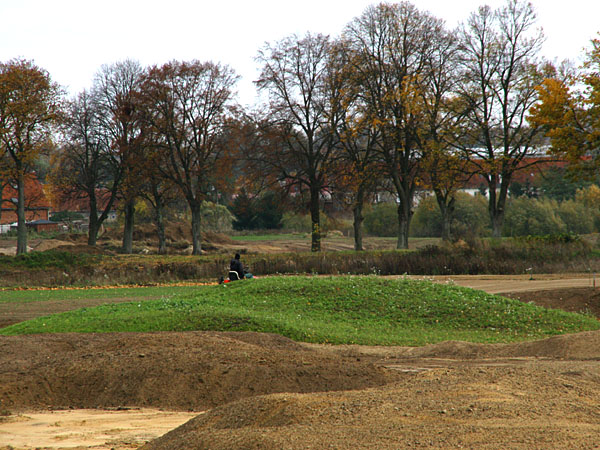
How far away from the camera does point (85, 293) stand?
26.4m

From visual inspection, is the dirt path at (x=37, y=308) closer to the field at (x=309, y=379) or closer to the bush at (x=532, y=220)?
the field at (x=309, y=379)

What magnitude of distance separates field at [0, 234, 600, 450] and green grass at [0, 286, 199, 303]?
3640 mm

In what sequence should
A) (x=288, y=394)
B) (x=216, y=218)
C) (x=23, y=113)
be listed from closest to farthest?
1. (x=288, y=394)
2. (x=23, y=113)
3. (x=216, y=218)

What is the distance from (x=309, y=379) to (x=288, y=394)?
9.35 ft

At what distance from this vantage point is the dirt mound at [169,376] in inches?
385

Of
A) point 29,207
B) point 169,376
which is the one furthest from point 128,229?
point 169,376

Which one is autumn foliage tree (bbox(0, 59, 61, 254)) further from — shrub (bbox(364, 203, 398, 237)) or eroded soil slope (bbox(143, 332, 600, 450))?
eroded soil slope (bbox(143, 332, 600, 450))

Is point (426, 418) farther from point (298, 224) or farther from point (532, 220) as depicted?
point (298, 224)

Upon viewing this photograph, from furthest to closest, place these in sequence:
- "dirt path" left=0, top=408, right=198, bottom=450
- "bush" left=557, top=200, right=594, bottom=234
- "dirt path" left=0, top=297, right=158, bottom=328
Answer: "bush" left=557, top=200, right=594, bottom=234
"dirt path" left=0, top=297, right=158, bottom=328
"dirt path" left=0, top=408, right=198, bottom=450

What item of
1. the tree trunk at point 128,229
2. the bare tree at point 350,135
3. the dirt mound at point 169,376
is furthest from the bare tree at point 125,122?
the dirt mound at point 169,376

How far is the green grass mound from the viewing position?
15641 millimetres

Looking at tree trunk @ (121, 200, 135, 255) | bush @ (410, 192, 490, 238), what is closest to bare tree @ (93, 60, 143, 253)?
tree trunk @ (121, 200, 135, 255)

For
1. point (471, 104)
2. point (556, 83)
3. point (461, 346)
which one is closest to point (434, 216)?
point (471, 104)

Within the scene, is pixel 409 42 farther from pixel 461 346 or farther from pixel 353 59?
pixel 461 346
